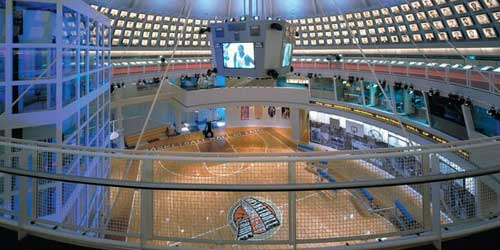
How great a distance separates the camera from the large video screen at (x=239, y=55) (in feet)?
38.2

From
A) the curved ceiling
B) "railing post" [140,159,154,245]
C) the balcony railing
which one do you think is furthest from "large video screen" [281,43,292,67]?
the curved ceiling

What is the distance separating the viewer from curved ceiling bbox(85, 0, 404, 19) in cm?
2427

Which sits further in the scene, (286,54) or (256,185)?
(286,54)

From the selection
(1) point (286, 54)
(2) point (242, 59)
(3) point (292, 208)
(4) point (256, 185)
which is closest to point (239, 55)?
(2) point (242, 59)

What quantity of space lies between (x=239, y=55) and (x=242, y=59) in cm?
17

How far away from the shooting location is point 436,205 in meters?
2.84

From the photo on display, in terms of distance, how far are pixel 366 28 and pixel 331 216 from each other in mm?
26766

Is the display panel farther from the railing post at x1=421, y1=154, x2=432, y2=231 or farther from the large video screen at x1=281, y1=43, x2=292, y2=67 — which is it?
the railing post at x1=421, y1=154, x2=432, y2=231

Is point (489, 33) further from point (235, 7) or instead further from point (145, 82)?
point (145, 82)

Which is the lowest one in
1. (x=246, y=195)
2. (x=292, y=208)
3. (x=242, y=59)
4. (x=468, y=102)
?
(x=246, y=195)

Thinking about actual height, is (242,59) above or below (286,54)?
below

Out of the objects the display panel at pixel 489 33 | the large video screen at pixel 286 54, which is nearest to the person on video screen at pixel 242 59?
the large video screen at pixel 286 54

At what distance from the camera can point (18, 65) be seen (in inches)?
271

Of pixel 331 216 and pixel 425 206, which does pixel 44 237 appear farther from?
pixel 425 206
